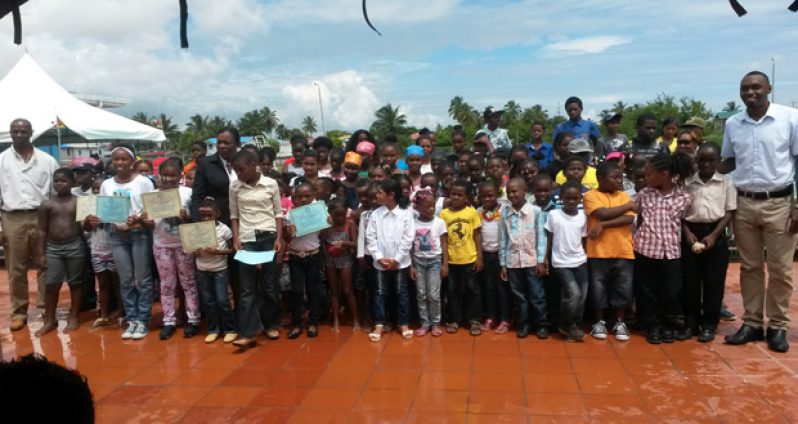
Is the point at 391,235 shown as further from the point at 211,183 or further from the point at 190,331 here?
the point at 190,331

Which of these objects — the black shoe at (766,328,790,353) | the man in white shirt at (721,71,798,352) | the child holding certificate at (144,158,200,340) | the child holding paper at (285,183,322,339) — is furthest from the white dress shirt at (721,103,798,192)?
the child holding certificate at (144,158,200,340)

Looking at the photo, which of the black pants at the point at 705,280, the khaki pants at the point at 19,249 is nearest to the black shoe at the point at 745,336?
the black pants at the point at 705,280

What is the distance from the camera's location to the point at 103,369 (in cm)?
462

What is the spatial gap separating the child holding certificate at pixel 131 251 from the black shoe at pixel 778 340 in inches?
211

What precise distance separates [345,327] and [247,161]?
5.94 ft

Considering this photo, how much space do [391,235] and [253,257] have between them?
119 centimetres

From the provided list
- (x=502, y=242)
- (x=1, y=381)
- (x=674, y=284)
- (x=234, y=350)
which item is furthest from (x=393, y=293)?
(x=1, y=381)

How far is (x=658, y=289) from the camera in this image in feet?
16.1

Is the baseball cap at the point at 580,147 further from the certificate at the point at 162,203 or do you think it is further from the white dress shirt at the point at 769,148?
the certificate at the point at 162,203

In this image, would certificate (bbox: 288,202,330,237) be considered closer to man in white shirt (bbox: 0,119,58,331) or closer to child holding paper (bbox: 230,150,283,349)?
child holding paper (bbox: 230,150,283,349)

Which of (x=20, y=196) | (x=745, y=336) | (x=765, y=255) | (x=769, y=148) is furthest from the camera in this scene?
(x=20, y=196)

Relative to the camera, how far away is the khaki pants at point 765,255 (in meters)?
4.54

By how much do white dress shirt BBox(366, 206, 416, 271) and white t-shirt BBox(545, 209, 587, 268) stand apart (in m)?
1.21

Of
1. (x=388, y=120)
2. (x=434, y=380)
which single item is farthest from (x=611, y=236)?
(x=388, y=120)
